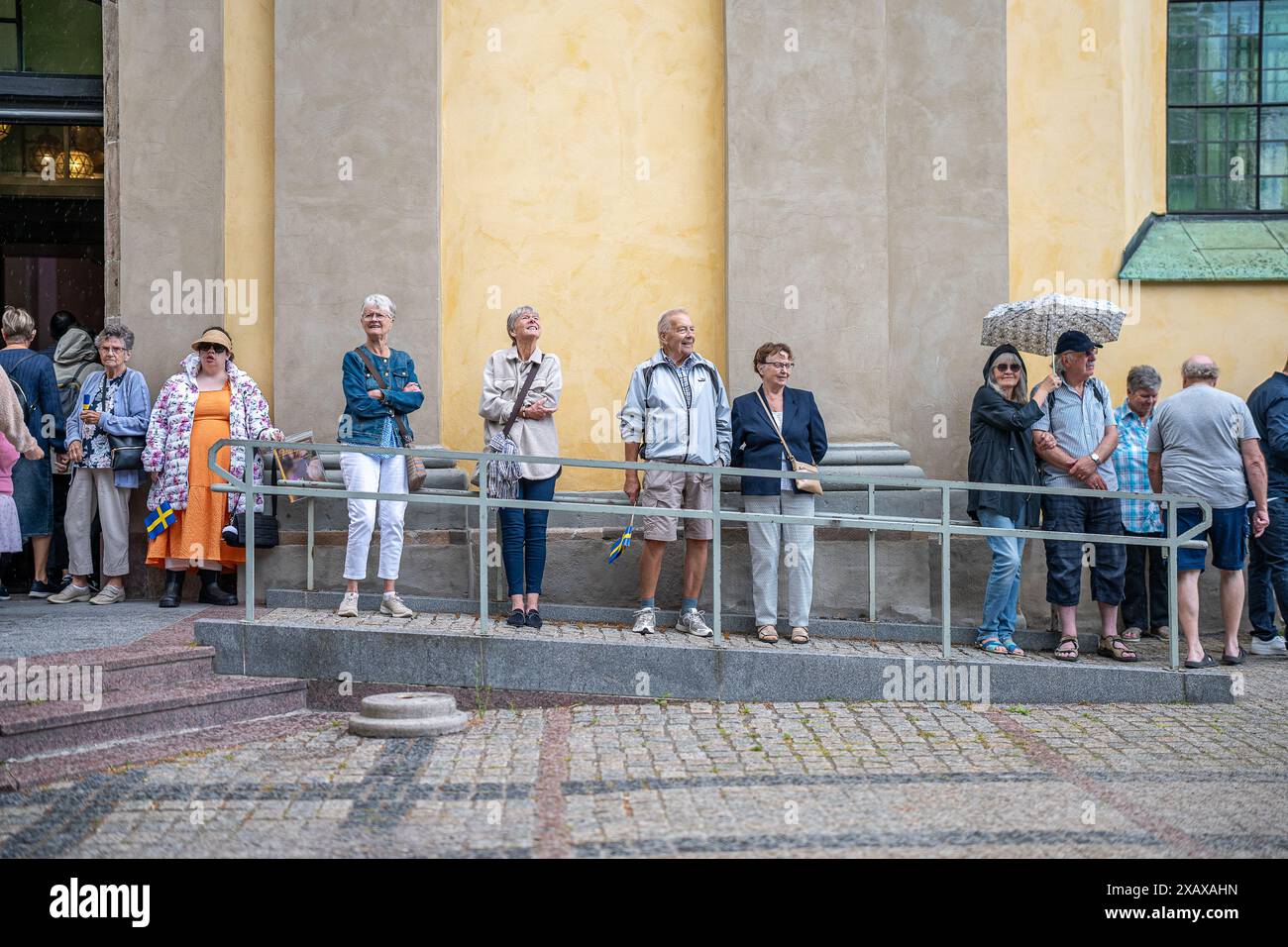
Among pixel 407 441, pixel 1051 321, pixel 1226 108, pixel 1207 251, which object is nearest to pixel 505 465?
pixel 407 441

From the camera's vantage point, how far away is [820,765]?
6012mm

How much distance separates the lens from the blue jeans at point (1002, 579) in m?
8.28

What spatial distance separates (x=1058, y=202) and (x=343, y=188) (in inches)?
203

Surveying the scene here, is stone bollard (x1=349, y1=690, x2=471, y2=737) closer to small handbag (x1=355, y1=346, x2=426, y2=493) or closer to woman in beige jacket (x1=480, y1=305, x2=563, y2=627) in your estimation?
woman in beige jacket (x1=480, y1=305, x2=563, y2=627)

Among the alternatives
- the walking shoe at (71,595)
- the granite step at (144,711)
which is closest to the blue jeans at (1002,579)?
the granite step at (144,711)

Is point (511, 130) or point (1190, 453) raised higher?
point (511, 130)

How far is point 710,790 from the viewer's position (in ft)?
18.2

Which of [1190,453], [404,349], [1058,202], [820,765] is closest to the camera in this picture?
[820,765]

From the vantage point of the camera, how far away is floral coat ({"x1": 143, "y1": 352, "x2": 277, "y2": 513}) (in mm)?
8969

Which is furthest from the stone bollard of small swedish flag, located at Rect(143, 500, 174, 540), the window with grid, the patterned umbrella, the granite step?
the window with grid

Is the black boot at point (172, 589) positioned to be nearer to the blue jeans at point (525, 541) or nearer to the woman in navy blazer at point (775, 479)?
the blue jeans at point (525, 541)

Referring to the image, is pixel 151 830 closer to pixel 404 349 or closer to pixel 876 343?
pixel 404 349

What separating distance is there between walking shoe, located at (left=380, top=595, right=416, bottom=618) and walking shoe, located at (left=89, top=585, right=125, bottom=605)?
7.31 ft
